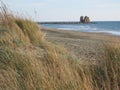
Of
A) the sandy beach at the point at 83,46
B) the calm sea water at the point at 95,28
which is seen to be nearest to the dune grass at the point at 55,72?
the sandy beach at the point at 83,46

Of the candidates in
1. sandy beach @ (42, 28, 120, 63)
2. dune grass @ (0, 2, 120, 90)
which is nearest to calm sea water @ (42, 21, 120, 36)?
Result: sandy beach @ (42, 28, 120, 63)

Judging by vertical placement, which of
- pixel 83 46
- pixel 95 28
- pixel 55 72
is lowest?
pixel 95 28

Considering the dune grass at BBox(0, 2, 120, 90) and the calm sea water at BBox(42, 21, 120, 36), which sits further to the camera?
the calm sea water at BBox(42, 21, 120, 36)

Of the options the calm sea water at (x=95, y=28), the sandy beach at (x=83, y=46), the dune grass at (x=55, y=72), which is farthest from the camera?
the calm sea water at (x=95, y=28)

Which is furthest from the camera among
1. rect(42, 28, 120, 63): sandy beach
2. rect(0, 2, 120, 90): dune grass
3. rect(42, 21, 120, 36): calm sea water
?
rect(42, 21, 120, 36): calm sea water

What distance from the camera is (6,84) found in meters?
4.42

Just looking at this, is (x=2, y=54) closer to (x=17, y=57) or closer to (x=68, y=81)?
(x=17, y=57)

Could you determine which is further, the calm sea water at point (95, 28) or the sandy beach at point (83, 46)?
the calm sea water at point (95, 28)

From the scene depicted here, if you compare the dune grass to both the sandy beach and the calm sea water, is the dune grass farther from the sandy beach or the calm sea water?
the calm sea water

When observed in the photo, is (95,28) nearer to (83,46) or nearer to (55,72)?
(83,46)

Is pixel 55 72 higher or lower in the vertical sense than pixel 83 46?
higher

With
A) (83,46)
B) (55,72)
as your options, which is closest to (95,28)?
(83,46)

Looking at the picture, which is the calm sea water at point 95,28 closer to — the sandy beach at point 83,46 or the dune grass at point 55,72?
the sandy beach at point 83,46

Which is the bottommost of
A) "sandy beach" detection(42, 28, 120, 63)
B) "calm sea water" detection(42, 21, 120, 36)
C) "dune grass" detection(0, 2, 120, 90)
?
"calm sea water" detection(42, 21, 120, 36)
